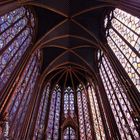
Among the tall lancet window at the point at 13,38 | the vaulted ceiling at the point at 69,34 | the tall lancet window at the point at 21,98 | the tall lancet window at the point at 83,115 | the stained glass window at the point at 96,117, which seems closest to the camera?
the tall lancet window at the point at 13,38

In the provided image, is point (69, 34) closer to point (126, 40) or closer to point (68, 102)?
point (126, 40)

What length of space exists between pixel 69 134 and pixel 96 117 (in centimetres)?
231

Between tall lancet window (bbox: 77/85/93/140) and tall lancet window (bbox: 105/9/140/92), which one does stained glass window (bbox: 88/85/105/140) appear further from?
tall lancet window (bbox: 105/9/140/92)

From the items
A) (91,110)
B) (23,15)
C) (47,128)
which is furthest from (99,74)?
(23,15)

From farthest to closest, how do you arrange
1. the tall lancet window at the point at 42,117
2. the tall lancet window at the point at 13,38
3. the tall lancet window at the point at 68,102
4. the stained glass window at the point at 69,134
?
the tall lancet window at the point at 68,102 → the stained glass window at the point at 69,134 → the tall lancet window at the point at 42,117 → the tall lancet window at the point at 13,38

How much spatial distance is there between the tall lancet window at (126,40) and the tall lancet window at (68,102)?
20.6 feet

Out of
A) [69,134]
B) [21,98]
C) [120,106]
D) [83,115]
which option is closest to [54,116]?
[69,134]

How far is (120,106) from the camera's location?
12.7 m

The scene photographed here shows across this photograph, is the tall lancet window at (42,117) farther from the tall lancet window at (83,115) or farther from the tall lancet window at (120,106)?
the tall lancet window at (120,106)

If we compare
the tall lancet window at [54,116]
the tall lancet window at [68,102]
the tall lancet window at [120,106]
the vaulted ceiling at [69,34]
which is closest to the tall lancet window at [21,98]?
the vaulted ceiling at [69,34]

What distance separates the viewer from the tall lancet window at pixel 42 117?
1601 centimetres

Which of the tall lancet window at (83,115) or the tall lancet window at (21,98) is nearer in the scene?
the tall lancet window at (21,98)

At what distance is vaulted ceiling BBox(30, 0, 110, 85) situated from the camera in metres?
15.2

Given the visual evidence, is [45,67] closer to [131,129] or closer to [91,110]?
[91,110]
